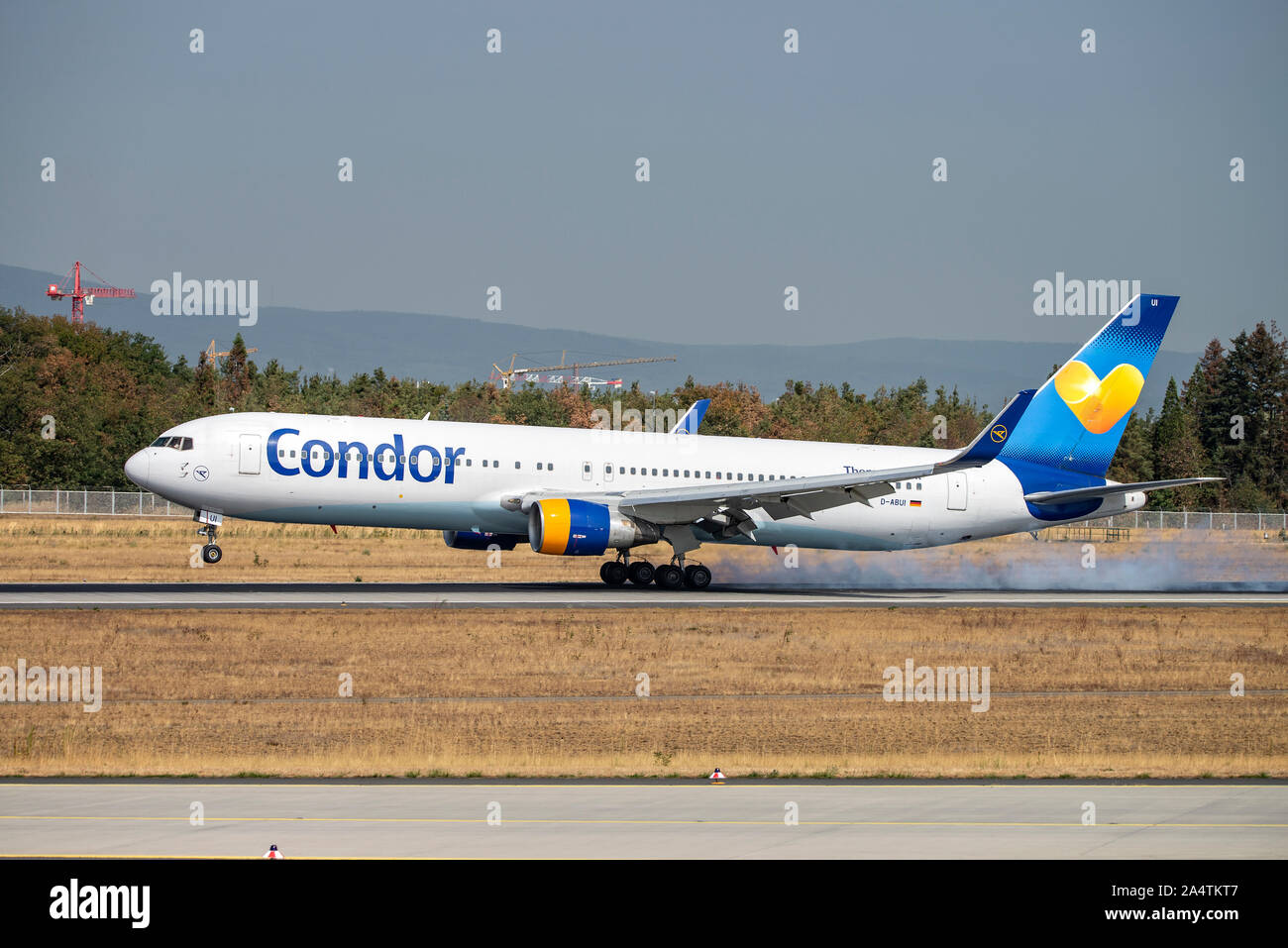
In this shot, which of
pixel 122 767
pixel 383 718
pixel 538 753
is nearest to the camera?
pixel 122 767

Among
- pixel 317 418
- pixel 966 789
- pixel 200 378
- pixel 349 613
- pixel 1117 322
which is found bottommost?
pixel 966 789

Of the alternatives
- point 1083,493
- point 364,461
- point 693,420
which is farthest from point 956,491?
point 364,461

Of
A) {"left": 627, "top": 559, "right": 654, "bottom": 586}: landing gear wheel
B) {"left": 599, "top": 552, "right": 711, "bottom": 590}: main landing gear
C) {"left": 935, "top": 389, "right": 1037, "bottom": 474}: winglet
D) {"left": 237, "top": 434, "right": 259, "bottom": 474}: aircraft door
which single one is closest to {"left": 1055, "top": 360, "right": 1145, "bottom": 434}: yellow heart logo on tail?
{"left": 935, "top": 389, "right": 1037, "bottom": 474}: winglet

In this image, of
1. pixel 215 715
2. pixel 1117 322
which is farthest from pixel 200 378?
pixel 215 715

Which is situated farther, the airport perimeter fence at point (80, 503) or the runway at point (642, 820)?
the airport perimeter fence at point (80, 503)

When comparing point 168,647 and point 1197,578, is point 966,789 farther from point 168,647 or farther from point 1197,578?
point 1197,578

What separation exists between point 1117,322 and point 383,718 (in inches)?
1194

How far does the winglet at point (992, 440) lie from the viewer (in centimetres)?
3575

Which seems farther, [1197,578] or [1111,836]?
[1197,578]

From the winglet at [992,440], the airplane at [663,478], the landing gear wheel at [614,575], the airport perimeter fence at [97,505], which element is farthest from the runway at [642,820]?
the airport perimeter fence at [97,505]

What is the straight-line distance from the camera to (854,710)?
74.3ft

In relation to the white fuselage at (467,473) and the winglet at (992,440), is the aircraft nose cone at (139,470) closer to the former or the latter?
the white fuselage at (467,473)

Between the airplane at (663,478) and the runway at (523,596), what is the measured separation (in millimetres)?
1445

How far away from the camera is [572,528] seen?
35.4 m
